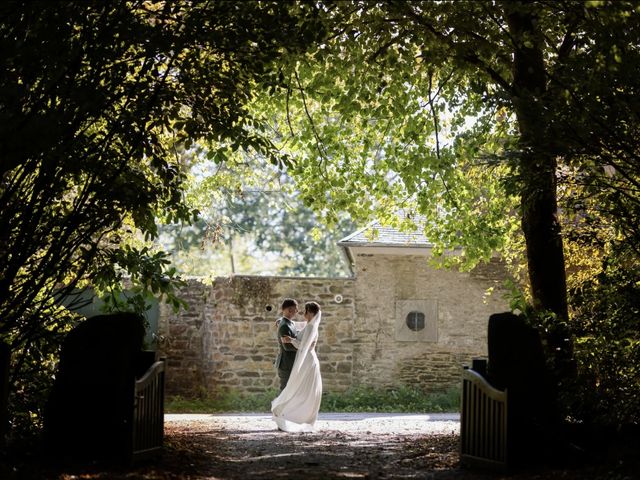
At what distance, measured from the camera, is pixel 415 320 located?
18.8 metres

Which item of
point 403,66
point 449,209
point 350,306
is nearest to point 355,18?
point 403,66

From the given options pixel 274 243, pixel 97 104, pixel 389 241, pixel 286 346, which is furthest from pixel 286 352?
pixel 274 243

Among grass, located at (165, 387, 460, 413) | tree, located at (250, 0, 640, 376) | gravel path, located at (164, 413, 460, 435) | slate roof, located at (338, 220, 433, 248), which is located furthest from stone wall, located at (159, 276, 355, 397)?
tree, located at (250, 0, 640, 376)

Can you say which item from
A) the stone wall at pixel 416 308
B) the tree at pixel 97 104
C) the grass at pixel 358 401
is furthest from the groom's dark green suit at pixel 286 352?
the stone wall at pixel 416 308

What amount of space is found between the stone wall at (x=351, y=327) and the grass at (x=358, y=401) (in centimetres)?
19

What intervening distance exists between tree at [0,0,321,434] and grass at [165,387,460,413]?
8.82 metres

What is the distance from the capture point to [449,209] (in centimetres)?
1309

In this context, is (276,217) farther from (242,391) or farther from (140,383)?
(140,383)

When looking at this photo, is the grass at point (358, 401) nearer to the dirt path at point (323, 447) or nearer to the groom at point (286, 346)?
the dirt path at point (323, 447)

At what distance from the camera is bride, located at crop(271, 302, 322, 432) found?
12.9 m

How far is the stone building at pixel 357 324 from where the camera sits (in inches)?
726

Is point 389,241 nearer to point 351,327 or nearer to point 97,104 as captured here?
point 351,327

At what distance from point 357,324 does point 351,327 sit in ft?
0.50

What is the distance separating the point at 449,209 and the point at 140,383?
6.57m
